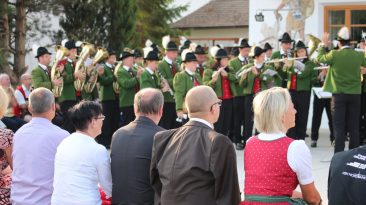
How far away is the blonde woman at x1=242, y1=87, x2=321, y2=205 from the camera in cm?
479

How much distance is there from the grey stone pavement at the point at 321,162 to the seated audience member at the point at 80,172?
135 inches

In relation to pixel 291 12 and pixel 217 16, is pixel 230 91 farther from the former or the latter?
pixel 217 16

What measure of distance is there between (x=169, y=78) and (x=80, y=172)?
7.90m

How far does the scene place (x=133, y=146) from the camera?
Answer: 5.53 metres

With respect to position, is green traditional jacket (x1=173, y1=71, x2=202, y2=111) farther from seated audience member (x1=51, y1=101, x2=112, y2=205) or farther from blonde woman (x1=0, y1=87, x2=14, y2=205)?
seated audience member (x1=51, y1=101, x2=112, y2=205)

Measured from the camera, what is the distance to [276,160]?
189 inches

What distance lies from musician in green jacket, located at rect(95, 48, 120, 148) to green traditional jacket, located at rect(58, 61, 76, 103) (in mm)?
652

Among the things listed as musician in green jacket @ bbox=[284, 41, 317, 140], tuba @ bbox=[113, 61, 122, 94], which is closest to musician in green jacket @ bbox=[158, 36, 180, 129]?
tuba @ bbox=[113, 61, 122, 94]

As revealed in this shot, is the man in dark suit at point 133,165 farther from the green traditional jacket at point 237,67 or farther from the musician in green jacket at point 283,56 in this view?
the musician in green jacket at point 283,56

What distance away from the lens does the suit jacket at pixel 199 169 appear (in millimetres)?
4840

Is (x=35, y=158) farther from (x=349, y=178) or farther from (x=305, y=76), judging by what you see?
(x=305, y=76)

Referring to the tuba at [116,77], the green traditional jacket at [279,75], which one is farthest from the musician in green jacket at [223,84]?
the tuba at [116,77]

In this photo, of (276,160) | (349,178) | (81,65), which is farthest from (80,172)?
(81,65)

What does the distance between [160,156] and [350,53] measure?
689 centimetres
